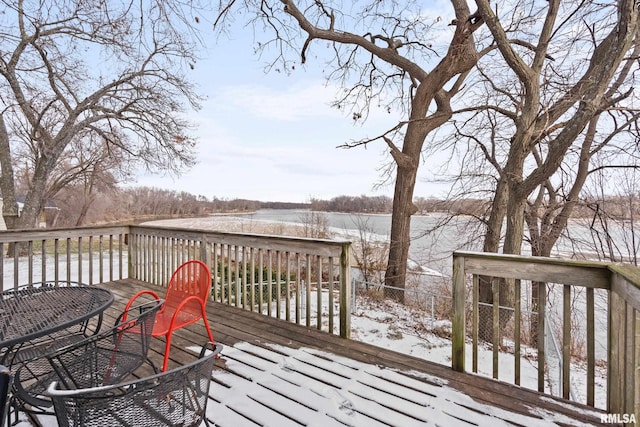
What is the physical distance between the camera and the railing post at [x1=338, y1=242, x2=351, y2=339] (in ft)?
9.52

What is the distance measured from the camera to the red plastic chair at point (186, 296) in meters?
2.28

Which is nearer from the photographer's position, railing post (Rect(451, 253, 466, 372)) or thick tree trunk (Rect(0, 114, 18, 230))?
railing post (Rect(451, 253, 466, 372))

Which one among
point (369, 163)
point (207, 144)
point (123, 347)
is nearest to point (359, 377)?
point (123, 347)

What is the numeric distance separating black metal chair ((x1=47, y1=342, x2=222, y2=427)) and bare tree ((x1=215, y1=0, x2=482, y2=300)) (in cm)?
568

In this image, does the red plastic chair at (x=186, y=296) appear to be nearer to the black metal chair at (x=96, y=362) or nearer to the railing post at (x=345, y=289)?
the black metal chair at (x=96, y=362)

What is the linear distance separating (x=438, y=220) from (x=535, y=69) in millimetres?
3615

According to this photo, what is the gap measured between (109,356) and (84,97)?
38.8 ft

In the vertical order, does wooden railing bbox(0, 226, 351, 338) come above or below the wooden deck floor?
above

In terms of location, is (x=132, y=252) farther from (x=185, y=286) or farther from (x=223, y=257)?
(x=185, y=286)

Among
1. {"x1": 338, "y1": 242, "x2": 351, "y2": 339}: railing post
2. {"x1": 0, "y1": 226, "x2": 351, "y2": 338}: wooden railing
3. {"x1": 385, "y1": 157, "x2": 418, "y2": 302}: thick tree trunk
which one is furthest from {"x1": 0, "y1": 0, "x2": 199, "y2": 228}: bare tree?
{"x1": 338, "y1": 242, "x2": 351, "y2": 339}: railing post

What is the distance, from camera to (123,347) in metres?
1.74

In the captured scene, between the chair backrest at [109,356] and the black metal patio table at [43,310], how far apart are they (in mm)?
157

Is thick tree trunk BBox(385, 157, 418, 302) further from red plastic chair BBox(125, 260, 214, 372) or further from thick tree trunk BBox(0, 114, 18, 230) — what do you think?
thick tree trunk BBox(0, 114, 18, 230)

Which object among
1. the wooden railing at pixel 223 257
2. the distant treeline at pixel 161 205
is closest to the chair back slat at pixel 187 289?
the wooden railing at pixel 223 257
